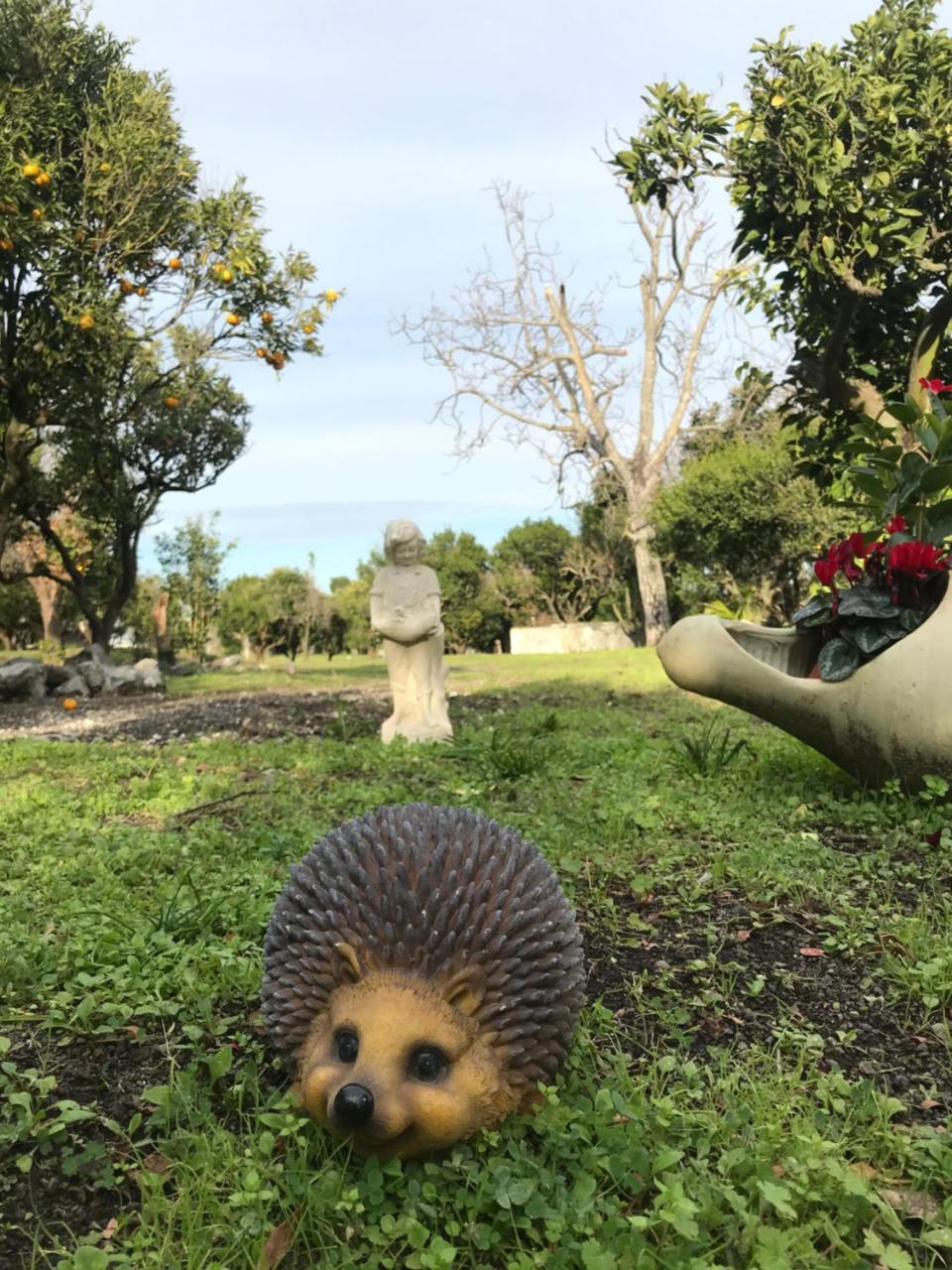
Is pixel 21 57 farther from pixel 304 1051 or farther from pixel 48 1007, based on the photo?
pixel 304 1051

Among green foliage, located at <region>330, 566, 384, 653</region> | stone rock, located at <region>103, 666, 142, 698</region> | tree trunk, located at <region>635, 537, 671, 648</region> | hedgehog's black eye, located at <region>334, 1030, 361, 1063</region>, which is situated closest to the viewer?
hedgehog's black eye, located at <region>334, 1030, 361, 1063</region>

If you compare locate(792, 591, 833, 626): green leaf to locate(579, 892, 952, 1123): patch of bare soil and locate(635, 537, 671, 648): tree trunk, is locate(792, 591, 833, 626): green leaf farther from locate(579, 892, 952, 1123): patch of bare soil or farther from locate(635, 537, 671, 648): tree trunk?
locate(635, 537, 671, 648): tree trunk

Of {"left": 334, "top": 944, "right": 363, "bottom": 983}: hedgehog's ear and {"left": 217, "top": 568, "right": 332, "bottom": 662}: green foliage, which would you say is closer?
{"left": 334, "top": 944, "right": 363, "bottom": 983}: hedgehog's ear

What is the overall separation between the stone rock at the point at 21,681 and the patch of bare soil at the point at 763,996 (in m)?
11.8

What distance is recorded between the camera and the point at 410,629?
325 inches

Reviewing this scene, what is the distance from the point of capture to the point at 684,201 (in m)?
21.8

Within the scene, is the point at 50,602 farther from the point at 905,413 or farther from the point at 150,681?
the point at 905,413

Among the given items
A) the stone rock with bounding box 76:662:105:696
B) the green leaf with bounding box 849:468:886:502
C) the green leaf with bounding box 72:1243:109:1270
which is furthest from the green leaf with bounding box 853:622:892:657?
the stone rock with bounding box 76:662:105:696

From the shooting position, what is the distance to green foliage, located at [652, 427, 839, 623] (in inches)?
835

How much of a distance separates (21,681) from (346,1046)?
41.4 feet

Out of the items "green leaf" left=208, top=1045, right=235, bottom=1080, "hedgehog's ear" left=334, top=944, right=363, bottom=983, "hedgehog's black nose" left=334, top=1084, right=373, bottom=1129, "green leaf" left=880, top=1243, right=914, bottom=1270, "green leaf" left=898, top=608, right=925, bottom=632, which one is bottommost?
"green leaf" left=880, top=1243, right=914, bottom=1270

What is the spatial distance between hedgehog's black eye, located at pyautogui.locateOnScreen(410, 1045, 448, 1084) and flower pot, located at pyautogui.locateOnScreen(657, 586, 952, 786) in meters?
2.84

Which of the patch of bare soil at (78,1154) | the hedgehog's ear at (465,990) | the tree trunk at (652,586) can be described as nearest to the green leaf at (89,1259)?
the patch of bare soil at (78,1154)

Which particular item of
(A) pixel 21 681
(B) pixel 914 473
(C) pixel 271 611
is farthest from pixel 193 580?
(B) pixel 914 473
